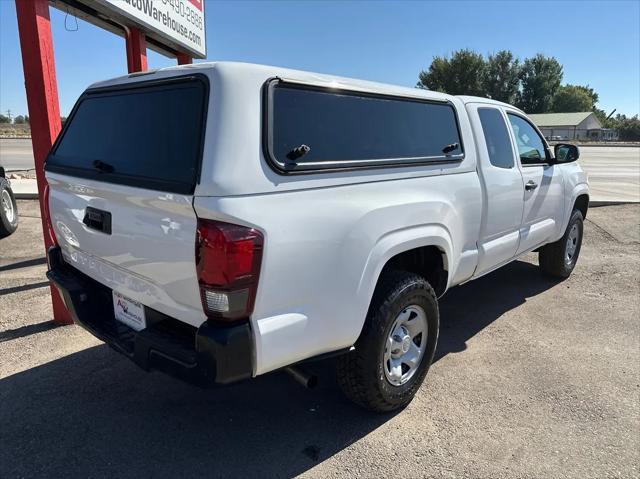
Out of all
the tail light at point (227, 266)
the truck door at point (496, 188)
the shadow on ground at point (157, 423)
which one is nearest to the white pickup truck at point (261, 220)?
the tail light at point (227, 266)

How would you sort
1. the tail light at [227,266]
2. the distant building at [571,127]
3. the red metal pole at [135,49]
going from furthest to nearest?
1. the distant building at [571,127]
2. the red metal pole at [135,49]
3. the tail light at [227,266]

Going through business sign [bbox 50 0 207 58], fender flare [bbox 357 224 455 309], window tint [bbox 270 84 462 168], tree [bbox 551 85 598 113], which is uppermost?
tree [bbox 551 85 598 113]

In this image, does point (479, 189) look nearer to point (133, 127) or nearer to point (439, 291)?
point (439, 291)

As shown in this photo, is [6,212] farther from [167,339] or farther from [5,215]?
[167,339]

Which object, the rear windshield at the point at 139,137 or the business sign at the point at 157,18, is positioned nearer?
the rear windshield at the point at 139,137

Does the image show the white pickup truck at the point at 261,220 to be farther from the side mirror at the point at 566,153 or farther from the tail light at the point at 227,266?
the side mirror at the point at 566,153

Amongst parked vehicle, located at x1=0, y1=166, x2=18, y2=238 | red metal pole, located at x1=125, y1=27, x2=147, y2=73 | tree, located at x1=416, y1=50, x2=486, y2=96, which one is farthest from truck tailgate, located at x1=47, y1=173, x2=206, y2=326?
tree, located at x1=416, y1=50, x2=486, y2=96

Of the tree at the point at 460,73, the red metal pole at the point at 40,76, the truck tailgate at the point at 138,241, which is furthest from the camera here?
the tree at the point at 460,73

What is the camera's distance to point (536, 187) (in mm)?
4633

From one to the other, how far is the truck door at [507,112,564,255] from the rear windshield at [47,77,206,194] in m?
3.18

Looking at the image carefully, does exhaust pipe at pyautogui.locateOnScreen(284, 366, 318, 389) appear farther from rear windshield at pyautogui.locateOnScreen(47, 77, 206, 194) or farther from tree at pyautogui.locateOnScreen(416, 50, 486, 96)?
tree at pyautogui.locateOnScreen(416, 50, 486, 96)

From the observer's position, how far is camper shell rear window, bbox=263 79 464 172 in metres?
2.36

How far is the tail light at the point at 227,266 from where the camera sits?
2.08 metres

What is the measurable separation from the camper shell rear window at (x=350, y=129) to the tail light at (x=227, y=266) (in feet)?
1.30
